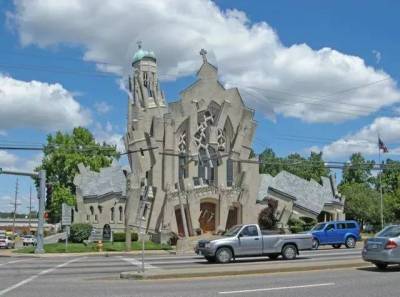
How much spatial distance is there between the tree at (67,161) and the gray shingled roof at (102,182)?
14.4m

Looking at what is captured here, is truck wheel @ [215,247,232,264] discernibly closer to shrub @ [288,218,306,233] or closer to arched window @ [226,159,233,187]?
arched window @ [226,159,233,187]

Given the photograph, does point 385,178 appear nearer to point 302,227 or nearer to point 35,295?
point 302,227

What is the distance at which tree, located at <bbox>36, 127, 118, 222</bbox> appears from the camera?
253 feet

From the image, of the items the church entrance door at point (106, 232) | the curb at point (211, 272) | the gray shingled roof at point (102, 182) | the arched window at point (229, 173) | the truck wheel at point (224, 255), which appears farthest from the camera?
the gray shingled roof at point (102, 182)

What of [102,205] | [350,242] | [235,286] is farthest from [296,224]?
[235,286]

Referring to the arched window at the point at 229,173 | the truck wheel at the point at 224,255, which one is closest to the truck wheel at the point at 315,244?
the truck wheel at the point at 224,255

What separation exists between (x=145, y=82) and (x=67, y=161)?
63.3 feet

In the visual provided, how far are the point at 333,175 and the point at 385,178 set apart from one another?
4766 cm

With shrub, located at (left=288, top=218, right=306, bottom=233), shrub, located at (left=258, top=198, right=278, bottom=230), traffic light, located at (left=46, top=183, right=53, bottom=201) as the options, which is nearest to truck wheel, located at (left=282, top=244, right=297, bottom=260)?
shrub, located at (left=258, top=198, right=278, bottom=230)

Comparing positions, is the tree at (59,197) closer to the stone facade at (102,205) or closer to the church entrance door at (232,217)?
the stone facade at (102,205)

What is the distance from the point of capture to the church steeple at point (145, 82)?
63.9 metres

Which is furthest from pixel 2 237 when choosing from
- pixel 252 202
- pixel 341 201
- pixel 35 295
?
pixel 35 295

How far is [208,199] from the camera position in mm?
53781

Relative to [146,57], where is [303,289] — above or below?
below
